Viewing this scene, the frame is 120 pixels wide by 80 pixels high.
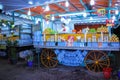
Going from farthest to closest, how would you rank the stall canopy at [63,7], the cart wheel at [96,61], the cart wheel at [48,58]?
the cart wheel at [48,58]
the stall canopy at [63,7]
the cart wheel at [96,61]

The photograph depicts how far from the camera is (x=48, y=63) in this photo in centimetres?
824

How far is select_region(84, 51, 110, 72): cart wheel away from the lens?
6.94m

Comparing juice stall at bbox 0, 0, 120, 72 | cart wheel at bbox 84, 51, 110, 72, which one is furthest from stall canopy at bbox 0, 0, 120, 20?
cart wheel at bbox 84, 51, 110, 72

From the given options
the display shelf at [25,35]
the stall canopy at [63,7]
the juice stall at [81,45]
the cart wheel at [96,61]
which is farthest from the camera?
the display shelf at [25,35]

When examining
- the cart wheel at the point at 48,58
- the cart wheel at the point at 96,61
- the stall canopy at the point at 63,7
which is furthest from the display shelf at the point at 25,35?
the cart wheel at the point at 96,61

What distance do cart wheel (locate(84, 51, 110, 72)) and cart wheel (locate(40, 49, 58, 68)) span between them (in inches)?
77.7

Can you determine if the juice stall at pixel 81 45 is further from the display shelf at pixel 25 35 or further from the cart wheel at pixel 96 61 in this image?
the display shelf at pixel 25 35

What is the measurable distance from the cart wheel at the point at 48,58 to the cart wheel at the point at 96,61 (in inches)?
77.7

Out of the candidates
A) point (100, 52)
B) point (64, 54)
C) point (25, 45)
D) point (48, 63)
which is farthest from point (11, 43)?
point (100, 52)

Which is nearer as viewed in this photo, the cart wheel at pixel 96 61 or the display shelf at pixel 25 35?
the cart wheel at pixel 96 61

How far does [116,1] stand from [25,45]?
7.82 meters

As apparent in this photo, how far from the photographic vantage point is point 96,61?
23.0ft

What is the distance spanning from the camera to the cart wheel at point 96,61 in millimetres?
6938

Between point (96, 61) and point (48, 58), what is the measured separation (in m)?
2.86
